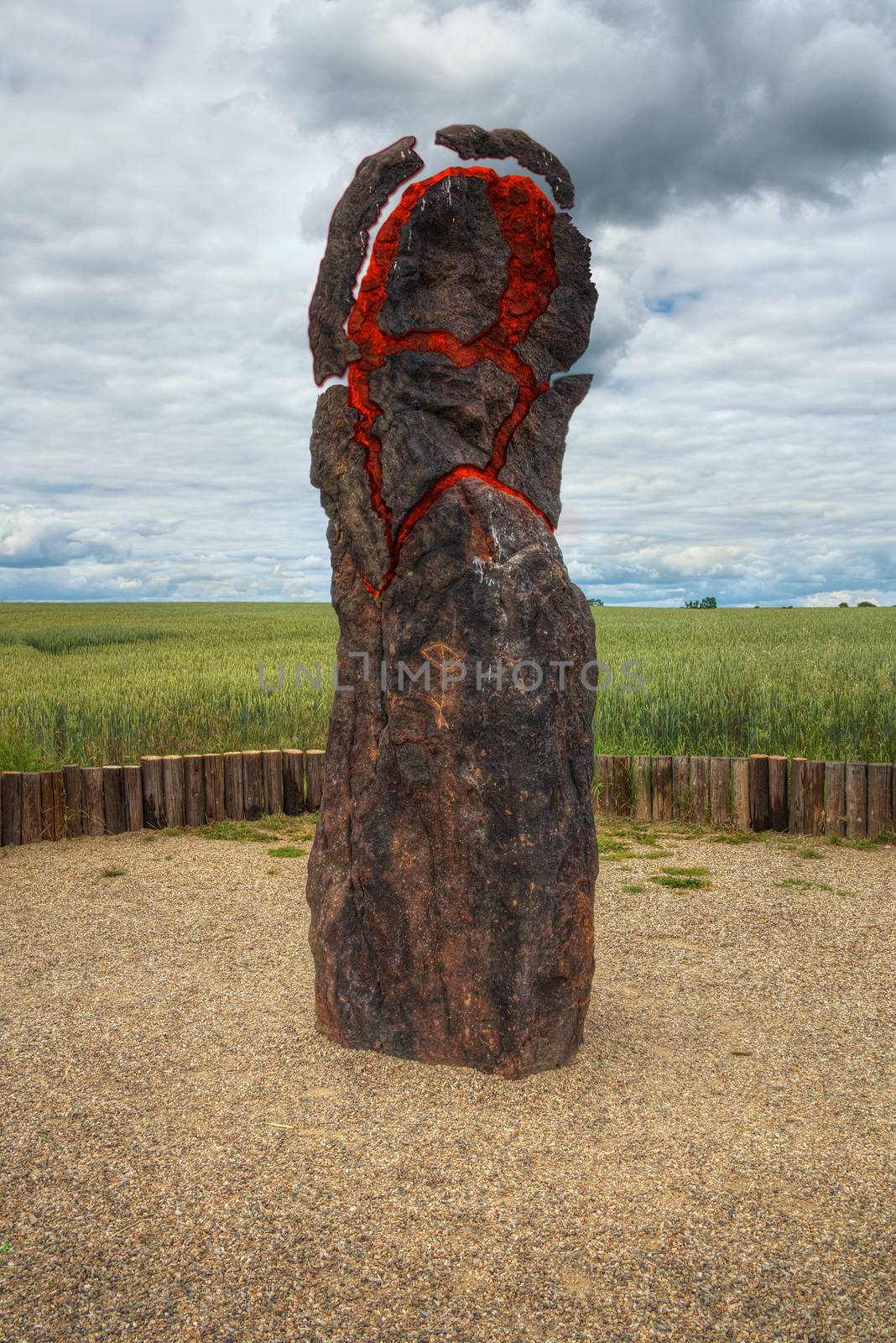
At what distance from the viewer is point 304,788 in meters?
8.46

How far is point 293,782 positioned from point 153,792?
113 cm

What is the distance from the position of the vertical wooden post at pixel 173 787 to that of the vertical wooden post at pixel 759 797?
459 cm

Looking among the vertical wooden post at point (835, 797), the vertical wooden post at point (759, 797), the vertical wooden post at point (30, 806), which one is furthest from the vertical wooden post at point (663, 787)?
the vertical wooden post at point (30, 806)

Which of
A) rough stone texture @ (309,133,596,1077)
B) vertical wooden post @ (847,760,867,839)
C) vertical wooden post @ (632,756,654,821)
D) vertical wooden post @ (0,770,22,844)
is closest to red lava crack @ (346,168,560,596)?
rough stone texture @ (309,133,596,1077)

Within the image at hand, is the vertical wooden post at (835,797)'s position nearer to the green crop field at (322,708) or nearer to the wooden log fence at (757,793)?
the wooden log fence at (757,793)

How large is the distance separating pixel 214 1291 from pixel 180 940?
10.2ft

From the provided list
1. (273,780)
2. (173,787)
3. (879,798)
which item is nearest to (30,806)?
(173,787)

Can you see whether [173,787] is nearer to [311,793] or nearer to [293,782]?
[293,782]

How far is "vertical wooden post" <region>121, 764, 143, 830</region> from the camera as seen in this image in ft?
26.3

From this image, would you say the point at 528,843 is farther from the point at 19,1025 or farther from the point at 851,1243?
the point at 19,1025

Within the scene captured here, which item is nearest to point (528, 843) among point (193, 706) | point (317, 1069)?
point (317, 1069)

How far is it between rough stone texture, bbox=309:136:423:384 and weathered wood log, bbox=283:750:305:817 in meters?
4.75

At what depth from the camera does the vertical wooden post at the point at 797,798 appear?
786 cm

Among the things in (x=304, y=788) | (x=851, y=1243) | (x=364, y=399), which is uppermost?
(x=364, y=399)
